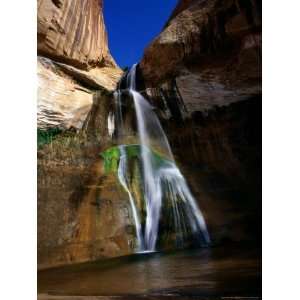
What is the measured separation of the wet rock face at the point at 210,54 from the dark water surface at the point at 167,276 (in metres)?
3.59

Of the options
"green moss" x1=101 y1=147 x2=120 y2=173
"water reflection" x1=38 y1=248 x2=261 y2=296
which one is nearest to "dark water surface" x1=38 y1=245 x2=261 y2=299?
"water reflection" x1=38 y1=248 x2=261 y2=296

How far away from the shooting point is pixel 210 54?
901 cm

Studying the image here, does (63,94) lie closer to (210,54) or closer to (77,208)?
Answer: (77,208)

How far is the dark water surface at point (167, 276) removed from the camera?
395cm

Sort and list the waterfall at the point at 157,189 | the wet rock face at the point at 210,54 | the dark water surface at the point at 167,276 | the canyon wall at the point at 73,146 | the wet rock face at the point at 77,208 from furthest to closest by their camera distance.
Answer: the wet rock face at the point at 210,54 < the waterfall at the point at 157,189 < the canyon wall at the point at 73,146 < the wet rock face at the point at 77,208 < the dark water surface at the point at 167,276

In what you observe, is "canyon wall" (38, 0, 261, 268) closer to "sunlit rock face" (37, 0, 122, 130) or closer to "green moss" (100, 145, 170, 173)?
"sunlit rock face" (37, 0, 122, 130)

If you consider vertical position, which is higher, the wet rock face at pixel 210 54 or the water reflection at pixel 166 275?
the wet rock face at pixel 210 54

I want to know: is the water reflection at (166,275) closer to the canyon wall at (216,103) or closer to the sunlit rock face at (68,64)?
the canyon wall at (216,103)

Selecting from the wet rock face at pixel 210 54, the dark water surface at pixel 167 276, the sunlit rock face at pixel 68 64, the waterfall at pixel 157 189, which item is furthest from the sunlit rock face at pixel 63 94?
the dark water surface at pixel 167 276

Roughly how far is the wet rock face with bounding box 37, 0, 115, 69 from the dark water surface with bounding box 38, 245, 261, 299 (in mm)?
5148

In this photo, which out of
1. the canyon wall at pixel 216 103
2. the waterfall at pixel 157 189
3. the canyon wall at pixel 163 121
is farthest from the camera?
the canyon wall at pixel 216 103

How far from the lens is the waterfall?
22.2 ft
